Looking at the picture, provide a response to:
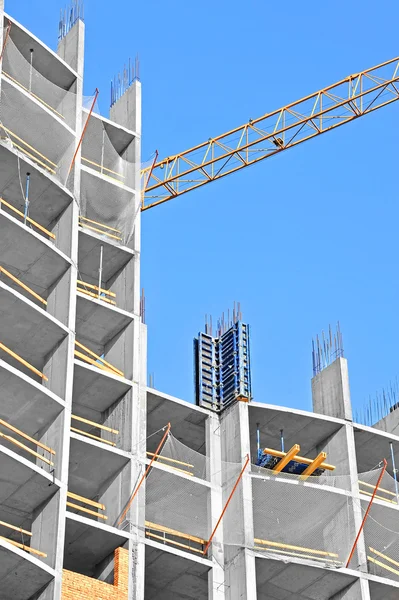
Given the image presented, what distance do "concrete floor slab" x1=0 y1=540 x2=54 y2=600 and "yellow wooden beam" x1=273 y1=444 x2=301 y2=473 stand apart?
12368mm

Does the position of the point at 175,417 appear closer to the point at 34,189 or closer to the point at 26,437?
the point at 26,437

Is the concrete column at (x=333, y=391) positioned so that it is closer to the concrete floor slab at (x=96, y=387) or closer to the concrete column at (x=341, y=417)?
the concrete column at (x=341, y=417)

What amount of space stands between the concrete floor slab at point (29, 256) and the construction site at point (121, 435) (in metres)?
0.06

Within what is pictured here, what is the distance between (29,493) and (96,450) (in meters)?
3.61

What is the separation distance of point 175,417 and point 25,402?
8.36 m

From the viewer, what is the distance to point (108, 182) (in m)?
54.1

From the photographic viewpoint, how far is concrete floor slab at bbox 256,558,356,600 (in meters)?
48.6

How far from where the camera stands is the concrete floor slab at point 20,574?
133ft

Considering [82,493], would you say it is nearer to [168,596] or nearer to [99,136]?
[168,596]

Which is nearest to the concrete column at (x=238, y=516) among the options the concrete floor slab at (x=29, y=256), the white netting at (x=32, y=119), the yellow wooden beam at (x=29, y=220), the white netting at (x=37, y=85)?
the concrete floor slab at (x=29, y=256)

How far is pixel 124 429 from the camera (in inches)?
1918

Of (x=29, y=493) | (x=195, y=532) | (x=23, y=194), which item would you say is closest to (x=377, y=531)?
(x=195, y=532)

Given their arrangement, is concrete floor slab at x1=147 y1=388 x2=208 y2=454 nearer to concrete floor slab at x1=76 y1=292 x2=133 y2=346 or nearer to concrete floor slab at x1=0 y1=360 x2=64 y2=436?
concrete floor slab at x1=76 y1=292 x2=133 y2=346

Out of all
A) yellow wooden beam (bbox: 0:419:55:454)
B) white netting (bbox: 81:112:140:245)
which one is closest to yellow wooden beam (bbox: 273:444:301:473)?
yellow wooden beam (bbox: 0:419:55:454)
